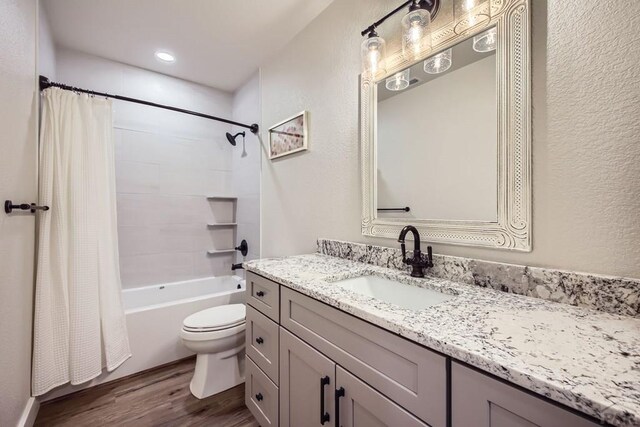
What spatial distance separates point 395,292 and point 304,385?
54cm

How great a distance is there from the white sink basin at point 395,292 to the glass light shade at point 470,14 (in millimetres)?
1076

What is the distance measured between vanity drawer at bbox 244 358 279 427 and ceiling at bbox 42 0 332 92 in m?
2.22

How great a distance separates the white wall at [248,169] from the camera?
253 centimetres

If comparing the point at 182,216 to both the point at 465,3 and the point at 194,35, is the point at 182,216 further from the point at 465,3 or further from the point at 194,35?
the point at 465,3

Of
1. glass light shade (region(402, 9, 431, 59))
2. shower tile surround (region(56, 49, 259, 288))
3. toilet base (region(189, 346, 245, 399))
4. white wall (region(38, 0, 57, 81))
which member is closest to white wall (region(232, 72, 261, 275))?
shower tile surround (region(56, 49, 259, 288))

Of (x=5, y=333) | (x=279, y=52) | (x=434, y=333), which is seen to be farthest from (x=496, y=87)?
(x=5, y=333)

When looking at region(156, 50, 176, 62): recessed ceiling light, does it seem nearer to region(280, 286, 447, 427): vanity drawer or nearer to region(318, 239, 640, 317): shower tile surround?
region(280, 286, 447, 427): vanity drawer

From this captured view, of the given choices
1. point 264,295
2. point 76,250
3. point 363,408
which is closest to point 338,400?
point 363,408

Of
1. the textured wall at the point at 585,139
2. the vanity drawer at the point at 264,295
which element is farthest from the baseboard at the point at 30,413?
the textured wall at the point at 585,139

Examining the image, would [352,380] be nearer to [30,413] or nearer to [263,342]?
[263,342]

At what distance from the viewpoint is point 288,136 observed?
82.0 inches

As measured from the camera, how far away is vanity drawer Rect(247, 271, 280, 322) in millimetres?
1238

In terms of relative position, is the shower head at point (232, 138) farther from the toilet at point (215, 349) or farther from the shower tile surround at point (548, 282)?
the shower tile surround at point (548, 282)

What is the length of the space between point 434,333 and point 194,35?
8.13 feet
